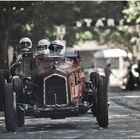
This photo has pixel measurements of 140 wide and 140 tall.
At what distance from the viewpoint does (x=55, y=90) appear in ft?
47.9

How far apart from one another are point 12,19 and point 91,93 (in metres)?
23.3

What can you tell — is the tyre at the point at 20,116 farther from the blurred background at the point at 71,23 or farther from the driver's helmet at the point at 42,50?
the blurred background at the point at 71,23

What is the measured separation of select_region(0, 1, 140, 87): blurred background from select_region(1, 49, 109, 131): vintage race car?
1567 centimetres

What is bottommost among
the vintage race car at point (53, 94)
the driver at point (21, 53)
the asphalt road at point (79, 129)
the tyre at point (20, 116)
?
the asphalt road at point (79, 129)

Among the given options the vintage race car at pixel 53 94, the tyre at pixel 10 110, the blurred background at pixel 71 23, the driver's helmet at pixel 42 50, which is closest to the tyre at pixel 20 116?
the vintage race car at pixel 53 94

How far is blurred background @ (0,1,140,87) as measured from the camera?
1422 inches

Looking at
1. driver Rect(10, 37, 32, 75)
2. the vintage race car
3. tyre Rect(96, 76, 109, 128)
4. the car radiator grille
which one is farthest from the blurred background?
the car radiator grille

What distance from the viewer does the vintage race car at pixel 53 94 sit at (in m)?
14.4

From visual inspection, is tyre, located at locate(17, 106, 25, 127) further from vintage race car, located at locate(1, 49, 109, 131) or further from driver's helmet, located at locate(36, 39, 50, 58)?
driver's helmet, located at locate(36, 39, 50, 58)

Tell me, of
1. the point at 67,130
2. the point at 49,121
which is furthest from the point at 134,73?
the point at 67,130

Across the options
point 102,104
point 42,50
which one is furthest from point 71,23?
point 102,104

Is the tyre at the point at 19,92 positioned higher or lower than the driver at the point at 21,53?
lower

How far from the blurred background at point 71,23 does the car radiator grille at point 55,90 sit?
636 inches

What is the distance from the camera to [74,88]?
1472cm
